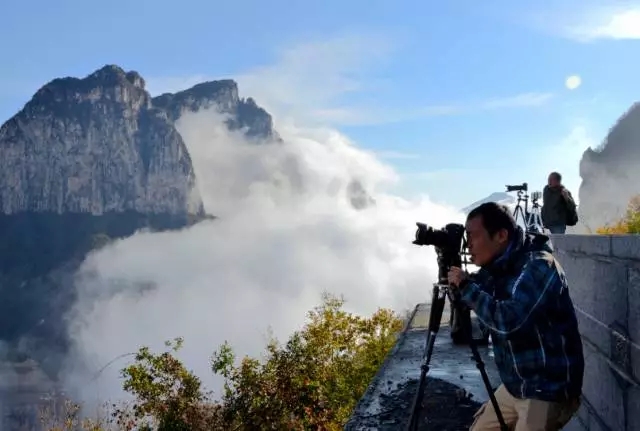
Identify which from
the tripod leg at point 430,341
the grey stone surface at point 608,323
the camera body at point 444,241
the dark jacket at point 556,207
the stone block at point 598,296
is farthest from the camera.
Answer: the dark jacket at point 556,207

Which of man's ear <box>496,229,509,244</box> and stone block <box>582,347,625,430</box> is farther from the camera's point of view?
stone block <box>582,347,625,430</box>

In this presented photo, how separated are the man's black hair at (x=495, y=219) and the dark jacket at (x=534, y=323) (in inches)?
3.7

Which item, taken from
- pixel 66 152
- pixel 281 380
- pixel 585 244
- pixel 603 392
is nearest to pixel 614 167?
pixel 281 380

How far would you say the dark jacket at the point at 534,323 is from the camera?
2.74 m

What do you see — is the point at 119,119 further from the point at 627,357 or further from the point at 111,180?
the point at 627,357

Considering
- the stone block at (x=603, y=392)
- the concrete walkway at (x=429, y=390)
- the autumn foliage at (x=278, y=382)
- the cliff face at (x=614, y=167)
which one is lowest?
the autumn foliage at (x=278, y=382)

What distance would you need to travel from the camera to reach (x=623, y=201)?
165 feet

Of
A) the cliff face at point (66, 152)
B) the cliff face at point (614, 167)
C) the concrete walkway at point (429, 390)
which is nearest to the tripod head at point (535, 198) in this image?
the concrete walkway at point (429, 390)

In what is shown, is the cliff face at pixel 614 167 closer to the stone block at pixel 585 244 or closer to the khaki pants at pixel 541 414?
the stone block at pixel 585 244

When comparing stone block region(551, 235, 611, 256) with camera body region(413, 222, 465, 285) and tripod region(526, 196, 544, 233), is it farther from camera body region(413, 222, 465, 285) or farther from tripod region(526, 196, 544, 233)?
tripod region(526, 196, 544, 233)

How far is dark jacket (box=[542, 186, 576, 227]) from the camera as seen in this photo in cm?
1069

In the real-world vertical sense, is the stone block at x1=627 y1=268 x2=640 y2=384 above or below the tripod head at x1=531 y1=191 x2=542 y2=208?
below

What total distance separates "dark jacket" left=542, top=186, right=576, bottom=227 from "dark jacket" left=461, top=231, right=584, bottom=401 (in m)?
8.33

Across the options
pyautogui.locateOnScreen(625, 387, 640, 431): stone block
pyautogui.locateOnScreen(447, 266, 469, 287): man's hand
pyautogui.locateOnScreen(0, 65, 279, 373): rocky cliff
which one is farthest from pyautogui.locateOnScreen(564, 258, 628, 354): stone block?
pyautogui.locateOnScreen(0, 65, 279, 373): rocky cliff
